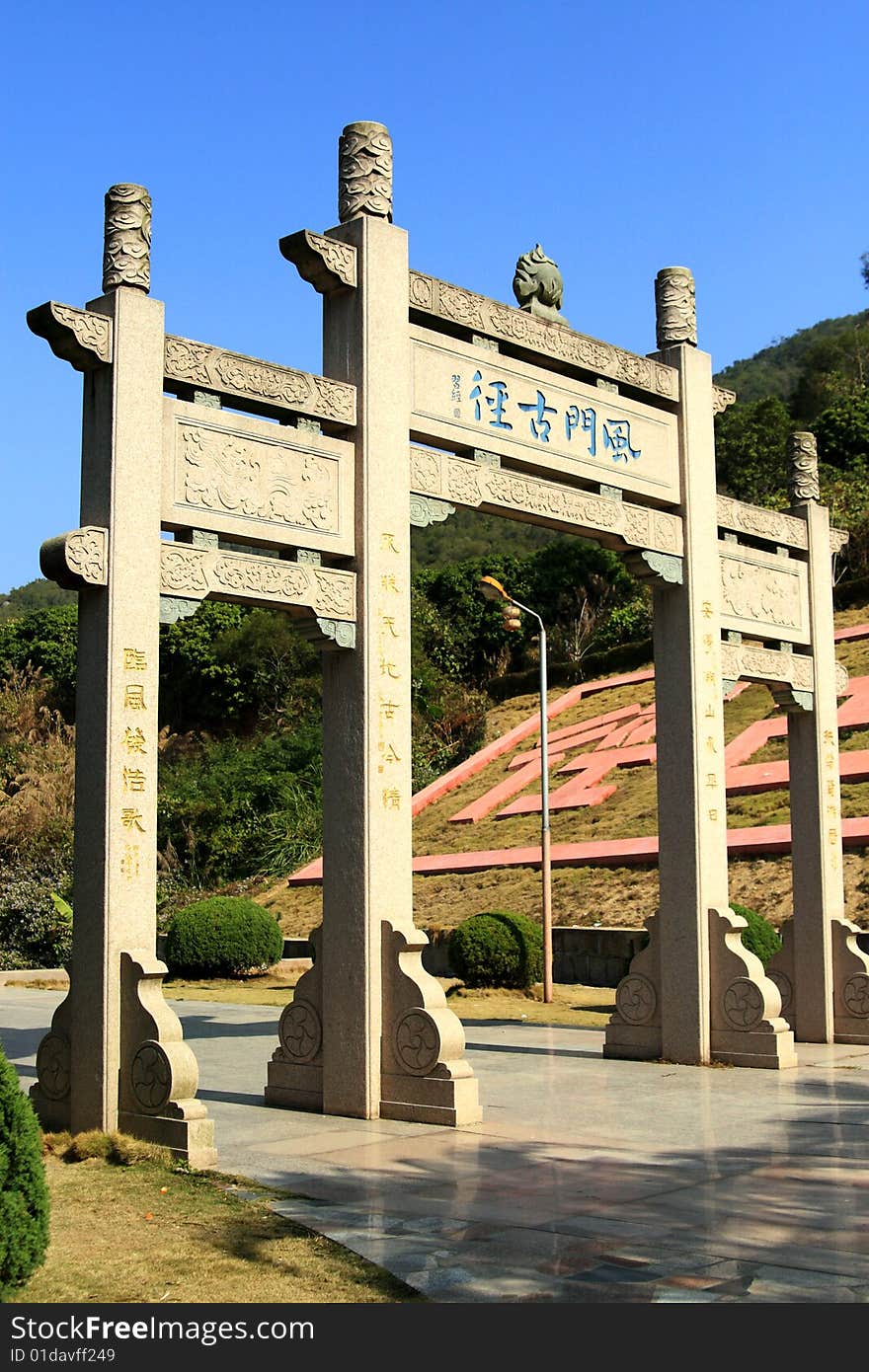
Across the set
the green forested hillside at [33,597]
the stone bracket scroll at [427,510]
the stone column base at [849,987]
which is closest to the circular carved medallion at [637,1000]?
the stone column base at [849,987]

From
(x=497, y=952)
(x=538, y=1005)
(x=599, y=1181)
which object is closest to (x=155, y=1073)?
(x=599, y=1181)

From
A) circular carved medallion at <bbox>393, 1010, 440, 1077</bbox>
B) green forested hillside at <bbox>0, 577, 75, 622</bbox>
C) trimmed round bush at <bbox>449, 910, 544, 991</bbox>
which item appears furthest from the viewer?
green forested hillside at <bbox>0, 577, 75, 622</bbox>

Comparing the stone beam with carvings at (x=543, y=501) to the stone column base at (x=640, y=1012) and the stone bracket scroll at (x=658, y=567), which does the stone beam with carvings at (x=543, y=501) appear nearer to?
the stone bracket scroll at (x=658, y=567)

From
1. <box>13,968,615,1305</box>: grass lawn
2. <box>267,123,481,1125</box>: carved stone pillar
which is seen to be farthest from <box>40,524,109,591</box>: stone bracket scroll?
<box>13,968,615,1305</box>: grass lawn

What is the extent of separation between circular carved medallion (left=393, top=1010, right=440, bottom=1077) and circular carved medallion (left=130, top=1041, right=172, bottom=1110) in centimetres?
177

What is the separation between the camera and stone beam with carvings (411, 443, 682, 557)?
934cm

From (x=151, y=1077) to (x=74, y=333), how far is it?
3.98 metres

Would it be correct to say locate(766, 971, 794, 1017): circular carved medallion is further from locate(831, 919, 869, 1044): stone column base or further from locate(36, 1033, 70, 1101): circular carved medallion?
locate(36, 1033, 70, 1101): circular carved medallion

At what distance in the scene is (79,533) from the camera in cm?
738

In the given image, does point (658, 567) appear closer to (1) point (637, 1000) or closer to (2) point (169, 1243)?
(1) point (637, 1000)

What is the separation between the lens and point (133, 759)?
743 centimetres

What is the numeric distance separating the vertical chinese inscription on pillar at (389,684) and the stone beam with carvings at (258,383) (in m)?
0.89

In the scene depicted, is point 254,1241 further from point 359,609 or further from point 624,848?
point 624,848

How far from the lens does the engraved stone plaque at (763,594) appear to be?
467 inches
